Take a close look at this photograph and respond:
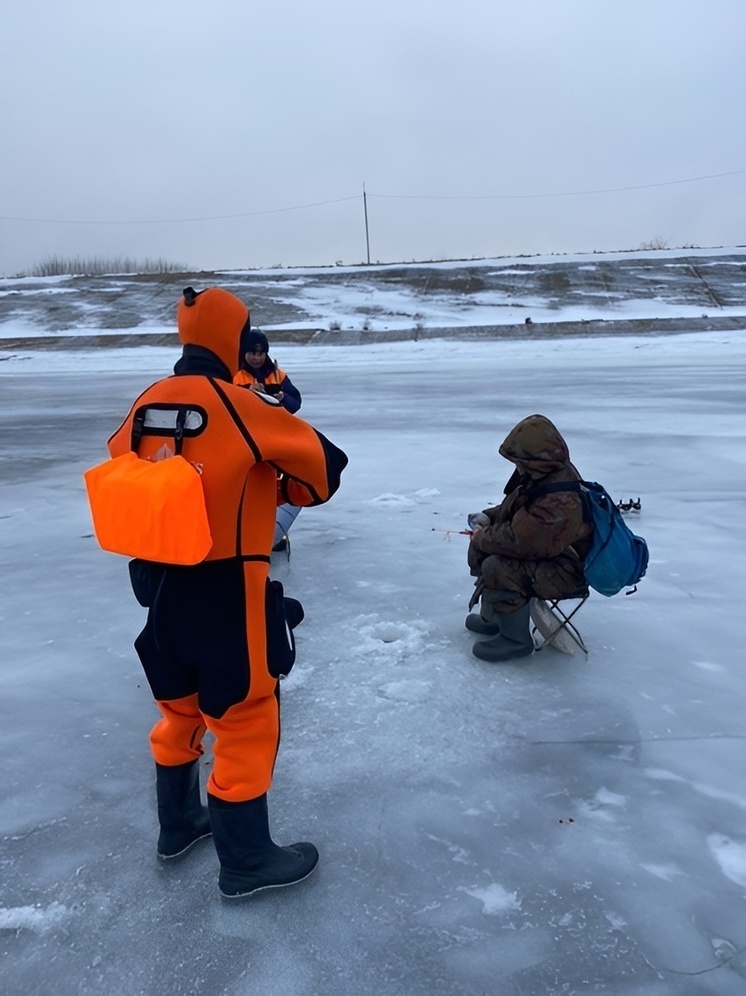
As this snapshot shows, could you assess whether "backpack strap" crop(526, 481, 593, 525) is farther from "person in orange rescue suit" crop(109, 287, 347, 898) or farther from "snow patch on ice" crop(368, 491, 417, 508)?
"snow patch on ice" crop(368, 491, 417, 508)

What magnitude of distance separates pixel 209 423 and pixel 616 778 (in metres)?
1.88

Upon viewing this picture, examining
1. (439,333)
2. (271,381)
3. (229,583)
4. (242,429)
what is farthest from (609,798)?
(439,333)

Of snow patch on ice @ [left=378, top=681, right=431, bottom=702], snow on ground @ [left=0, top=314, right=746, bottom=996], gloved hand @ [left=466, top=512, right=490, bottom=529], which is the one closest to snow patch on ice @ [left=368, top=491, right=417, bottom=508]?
snow on ground @ [left=0, top=314, right=746, bottom=996]

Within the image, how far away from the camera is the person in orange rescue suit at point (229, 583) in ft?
7.20

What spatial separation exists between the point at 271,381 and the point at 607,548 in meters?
2.55

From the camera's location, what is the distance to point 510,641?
3.91m

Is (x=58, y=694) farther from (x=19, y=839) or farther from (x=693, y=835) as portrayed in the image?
(x=693, y=835)

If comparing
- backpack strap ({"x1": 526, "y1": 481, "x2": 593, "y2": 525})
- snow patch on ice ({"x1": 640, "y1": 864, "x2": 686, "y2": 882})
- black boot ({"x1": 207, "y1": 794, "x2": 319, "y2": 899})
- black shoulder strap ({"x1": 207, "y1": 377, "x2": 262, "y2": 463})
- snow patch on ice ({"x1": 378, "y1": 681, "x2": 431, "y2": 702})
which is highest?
black shoulder strap ({"x1": 207, "y1": 377, "x2": 262, "y2": 463})

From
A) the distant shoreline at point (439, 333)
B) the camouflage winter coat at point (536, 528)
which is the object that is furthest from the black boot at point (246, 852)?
the distant shoreline at point (439, 333)

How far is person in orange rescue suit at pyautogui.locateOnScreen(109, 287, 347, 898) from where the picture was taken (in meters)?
2.20

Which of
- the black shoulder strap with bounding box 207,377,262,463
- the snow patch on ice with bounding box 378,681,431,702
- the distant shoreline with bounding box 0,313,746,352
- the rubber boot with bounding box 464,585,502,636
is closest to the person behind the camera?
the black shoulder strap with bounding box 207,377,262,463

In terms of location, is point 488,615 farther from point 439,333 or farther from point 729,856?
point 439,333

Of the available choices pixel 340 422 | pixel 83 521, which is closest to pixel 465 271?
pixel 340 422

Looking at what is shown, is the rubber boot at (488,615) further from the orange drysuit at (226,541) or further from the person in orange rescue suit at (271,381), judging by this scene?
the orange drysuit at (226,541)
